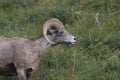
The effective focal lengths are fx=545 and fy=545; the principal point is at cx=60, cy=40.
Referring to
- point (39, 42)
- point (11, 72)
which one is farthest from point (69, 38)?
point (11, 72)

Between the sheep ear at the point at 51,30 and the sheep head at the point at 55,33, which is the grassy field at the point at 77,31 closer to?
the sheep head at the point at 55,33

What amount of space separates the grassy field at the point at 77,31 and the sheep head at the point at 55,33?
1017 mm

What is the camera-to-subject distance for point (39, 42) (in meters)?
10.2

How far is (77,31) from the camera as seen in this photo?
13.2 metres

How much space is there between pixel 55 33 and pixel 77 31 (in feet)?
9.96

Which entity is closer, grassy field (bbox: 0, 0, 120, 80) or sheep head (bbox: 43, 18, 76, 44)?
sheep head (bbox: 43, 18, 76, 44)

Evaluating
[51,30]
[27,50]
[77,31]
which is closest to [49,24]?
[51,30]

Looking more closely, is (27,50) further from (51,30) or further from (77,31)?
(77,31)

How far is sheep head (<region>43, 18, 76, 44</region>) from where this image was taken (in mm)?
10172

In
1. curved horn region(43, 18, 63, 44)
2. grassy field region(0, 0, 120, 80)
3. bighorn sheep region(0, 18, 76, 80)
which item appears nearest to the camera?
bighorn sheep region(0, 18, 76, 80)

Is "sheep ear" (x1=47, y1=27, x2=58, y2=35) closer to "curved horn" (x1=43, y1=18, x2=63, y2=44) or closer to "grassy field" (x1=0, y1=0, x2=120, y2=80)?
"curved horn" (x1=43, y1=18, x2=63, y2=44)

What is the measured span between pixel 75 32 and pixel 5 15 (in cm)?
254

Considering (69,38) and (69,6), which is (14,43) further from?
(69,6)

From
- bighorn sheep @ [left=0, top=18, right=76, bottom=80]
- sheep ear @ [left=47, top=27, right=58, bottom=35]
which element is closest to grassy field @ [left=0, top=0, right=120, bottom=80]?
bighorn sheep @ [left=0, top=18, right=76, bottom=80]
